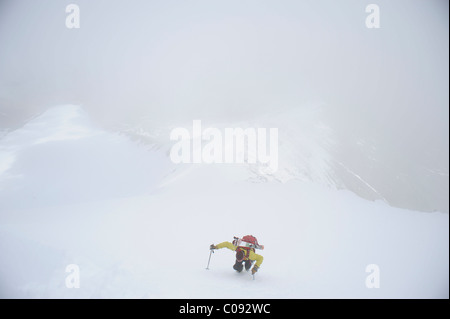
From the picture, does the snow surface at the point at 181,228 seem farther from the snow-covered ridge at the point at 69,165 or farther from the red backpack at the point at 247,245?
the red backpack at the point at 247,245

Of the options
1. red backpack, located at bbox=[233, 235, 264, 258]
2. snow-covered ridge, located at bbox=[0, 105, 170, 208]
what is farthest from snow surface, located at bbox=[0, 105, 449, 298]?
red backpack, located at bbox=[233, 235, 264, 258]

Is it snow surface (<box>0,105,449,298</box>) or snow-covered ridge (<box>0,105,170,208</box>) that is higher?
snow-covered ridge (<box>0,105,170,208</box>)

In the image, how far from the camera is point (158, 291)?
6316mm

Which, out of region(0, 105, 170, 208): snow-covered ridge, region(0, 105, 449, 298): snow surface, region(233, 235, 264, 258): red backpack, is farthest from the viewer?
region(0, 105, 170, 208): snow-covered ridge

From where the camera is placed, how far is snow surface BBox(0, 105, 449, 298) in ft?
24.6

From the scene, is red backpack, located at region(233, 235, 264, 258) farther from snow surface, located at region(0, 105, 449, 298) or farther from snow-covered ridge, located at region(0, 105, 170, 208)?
snow-covered ridge, located at region(0, 105, 170, 208)

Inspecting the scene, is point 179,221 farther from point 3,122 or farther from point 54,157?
point 3,122

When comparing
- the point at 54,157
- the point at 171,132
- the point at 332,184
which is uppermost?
the point at 171,132

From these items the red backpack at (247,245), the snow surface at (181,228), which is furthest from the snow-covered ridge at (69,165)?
the red backpack at (247,245)

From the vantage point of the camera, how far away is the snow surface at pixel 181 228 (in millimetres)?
7488

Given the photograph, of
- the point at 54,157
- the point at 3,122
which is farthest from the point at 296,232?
the point at 3,122

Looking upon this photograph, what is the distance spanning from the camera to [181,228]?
14.2 meters

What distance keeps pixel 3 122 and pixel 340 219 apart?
37.2m

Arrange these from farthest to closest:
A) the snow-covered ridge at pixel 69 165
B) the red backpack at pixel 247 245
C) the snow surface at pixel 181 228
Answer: the snow-covered ridge at pixel 69 165
the red backpack at pixel 247 245
the snow surface at pixel 181 228
